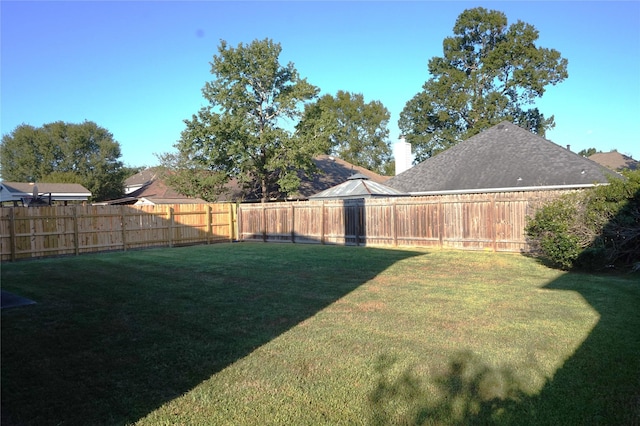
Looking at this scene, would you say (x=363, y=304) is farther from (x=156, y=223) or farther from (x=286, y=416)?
(x=156, y=223)

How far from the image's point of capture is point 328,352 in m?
4.58

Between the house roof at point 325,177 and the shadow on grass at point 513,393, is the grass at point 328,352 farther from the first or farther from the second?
the house roof at point 325,177

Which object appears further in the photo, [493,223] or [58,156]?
[58,156]

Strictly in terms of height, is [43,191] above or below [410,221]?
above

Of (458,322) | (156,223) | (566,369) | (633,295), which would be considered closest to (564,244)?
(633,295)

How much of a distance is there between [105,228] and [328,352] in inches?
605

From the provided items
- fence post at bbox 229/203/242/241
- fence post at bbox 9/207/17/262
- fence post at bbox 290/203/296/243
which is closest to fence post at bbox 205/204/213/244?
fence post at bbox 229/203/242/241

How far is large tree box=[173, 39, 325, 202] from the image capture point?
26281 millimetres

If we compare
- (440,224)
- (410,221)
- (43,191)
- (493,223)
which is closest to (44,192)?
(43,191)

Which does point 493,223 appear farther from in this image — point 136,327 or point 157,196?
point 157,196

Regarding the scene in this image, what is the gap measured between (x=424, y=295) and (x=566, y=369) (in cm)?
337

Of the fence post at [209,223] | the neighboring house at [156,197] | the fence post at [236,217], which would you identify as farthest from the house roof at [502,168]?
the neighboring house at [156,197]

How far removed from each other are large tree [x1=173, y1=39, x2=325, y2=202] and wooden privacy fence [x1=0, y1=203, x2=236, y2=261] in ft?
19.4

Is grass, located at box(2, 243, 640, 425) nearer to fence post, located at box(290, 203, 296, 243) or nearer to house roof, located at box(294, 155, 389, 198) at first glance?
fence post, located at box(290, 203, 296, 243)
